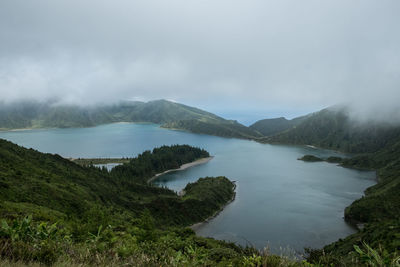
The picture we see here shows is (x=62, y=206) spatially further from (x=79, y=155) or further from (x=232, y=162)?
(x=79, y=155)

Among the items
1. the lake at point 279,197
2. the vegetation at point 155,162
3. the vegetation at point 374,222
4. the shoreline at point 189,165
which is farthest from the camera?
the shoreline at point 189,165

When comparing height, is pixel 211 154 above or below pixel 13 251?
below

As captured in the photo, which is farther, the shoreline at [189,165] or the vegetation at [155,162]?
the shoreline at [189,165]

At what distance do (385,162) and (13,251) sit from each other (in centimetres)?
17107

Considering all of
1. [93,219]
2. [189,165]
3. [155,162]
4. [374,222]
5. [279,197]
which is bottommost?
[279,197]

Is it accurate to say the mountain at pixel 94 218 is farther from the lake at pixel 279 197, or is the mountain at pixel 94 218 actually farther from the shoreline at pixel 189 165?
the lake at pixel 279 197

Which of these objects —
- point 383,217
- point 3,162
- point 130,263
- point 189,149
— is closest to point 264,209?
point 383,217

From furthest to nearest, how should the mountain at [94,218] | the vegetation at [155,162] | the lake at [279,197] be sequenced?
the vegetation at [155,162]
the lake at [279,197]
the mountain at [94,218]

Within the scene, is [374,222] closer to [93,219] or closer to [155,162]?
[93,219]

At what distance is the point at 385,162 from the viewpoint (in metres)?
136

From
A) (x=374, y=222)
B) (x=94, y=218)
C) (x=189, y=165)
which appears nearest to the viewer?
(x=94, y=218)

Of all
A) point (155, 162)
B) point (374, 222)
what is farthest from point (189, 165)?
point (374, 222)

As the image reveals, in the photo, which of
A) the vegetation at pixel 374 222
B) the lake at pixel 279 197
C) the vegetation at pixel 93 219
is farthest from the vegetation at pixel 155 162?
the vegetation at pixel 374 222

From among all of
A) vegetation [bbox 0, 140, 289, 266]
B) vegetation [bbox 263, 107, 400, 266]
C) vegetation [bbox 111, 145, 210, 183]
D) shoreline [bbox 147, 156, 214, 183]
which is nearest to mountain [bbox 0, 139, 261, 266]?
vegetation [bbox 0, 140, 289, 266]
